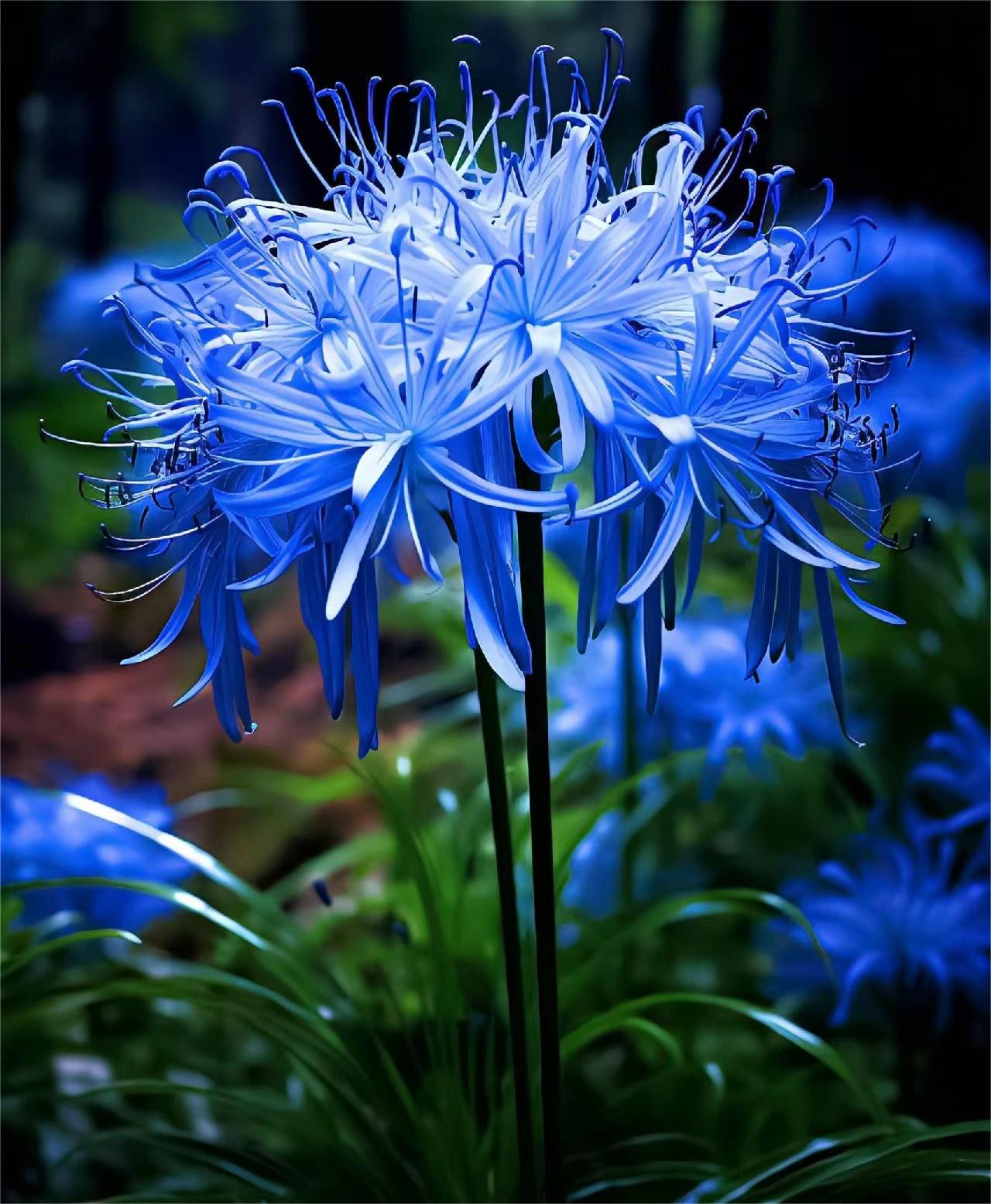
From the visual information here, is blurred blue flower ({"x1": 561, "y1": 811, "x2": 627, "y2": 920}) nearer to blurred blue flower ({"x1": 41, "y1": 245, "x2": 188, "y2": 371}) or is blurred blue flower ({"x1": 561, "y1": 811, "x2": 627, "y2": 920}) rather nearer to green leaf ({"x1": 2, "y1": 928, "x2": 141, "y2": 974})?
green leaf ({"x1": 2, "y1": 928, "x2": 141, "y2": 974})

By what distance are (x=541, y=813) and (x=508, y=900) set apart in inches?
2.1

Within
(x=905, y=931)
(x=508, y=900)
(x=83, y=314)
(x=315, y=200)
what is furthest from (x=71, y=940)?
(x=315, y=200)

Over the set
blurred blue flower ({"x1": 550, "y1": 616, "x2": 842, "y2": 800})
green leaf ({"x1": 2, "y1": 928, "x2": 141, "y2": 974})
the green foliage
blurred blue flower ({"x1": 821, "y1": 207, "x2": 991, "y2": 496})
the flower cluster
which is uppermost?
blurred blue flower ({"x1": 821, "y1": 207, "x2": 991, "y2": 496})

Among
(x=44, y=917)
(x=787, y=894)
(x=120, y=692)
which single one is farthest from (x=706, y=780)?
(x=120, y=692)

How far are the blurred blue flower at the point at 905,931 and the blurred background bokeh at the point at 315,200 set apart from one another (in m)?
0.07

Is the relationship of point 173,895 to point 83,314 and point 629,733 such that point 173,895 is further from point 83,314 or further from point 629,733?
point 83,314

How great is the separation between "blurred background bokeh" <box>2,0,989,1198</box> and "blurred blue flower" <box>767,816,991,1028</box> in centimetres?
7

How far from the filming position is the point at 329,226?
0.44 metres

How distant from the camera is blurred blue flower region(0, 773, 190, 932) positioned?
877mm

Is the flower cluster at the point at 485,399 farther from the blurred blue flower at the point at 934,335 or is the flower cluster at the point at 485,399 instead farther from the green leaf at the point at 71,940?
the blurred blue flower at the point at 934,335

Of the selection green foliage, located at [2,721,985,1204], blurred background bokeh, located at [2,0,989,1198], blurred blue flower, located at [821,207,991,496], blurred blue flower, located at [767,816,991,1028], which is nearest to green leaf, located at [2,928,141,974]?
green foliage, located at [2,721,985,1204]

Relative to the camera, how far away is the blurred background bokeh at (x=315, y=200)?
1.11 metres

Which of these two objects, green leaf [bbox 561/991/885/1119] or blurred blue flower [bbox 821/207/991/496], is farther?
blurred blue flower [bbox 821/207/991/496]

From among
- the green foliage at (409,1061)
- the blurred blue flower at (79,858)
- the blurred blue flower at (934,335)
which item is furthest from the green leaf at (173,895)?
the blurred blue flower at (934,335)
